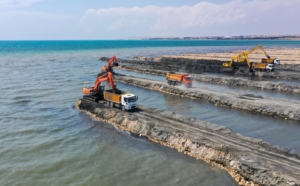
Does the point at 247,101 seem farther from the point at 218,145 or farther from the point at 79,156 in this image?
the point at 79,156

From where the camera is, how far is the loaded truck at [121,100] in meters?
31.6

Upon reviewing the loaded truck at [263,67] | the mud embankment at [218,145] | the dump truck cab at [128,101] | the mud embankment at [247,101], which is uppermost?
the loaded truck at [263,67]

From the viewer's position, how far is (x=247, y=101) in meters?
36.6

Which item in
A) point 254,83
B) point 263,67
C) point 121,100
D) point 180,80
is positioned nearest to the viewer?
point 121,100

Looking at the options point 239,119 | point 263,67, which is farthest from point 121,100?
point 263,67

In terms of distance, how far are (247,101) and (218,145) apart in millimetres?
16692

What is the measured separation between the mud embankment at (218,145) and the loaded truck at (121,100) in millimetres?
792

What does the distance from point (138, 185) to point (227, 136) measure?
9993 millimetres

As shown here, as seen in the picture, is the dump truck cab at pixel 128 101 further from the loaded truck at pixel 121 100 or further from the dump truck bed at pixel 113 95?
the dump truck bed at pixel 113 95

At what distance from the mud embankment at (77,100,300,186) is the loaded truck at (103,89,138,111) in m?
0.79

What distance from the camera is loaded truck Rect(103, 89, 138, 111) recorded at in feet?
104

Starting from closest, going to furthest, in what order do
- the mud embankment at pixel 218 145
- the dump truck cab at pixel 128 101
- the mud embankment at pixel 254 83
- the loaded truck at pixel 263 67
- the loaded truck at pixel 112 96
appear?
the mud embankment at pixel 218 145 → the dump truck cab at pixel 128 101 → the loaded truck at pixel 112 96 → the mud embankment at pixel 254 83 → the loaded truck at pixel 263 67

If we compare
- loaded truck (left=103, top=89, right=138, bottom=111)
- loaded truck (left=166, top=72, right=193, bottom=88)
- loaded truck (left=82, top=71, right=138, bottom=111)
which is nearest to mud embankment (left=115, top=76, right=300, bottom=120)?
loaded truck (left=166, top=72, right=193, bottom=88)

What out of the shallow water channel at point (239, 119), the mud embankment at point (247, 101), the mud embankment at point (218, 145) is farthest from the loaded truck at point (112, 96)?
the mud embankment at point (247, 101)
